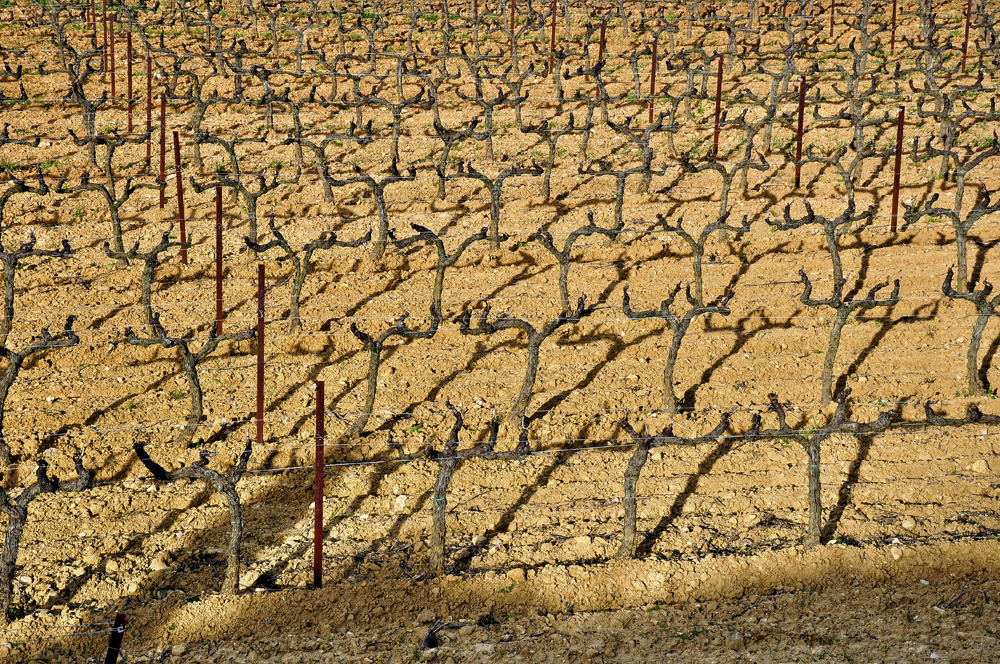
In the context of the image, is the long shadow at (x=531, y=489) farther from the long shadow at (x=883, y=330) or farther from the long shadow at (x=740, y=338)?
the long shadow at (x=883, y=330)

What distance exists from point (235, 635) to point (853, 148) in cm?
1323

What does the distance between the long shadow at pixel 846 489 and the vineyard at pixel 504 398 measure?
28 millimetres

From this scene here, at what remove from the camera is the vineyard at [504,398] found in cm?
786

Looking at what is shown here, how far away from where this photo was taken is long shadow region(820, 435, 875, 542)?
8.73 metres

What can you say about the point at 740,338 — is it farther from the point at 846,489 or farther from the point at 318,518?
the point at 318,518

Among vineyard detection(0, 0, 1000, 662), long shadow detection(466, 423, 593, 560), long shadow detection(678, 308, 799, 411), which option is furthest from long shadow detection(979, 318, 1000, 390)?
long shadow detection(466, 423, 593, 560)

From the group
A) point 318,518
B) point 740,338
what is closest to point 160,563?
point 318,518

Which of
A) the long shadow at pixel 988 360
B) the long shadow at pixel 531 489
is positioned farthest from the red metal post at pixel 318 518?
the long shadow at pixel 988 360

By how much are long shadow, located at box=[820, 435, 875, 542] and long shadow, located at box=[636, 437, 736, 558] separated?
3.39ft

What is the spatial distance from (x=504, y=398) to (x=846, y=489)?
327cm

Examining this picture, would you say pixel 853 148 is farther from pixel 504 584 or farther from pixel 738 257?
pixel 504 584

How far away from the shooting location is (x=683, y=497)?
9.21 metres

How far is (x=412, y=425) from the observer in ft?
33.6

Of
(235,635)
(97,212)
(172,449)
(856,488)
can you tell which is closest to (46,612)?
(235,635)
